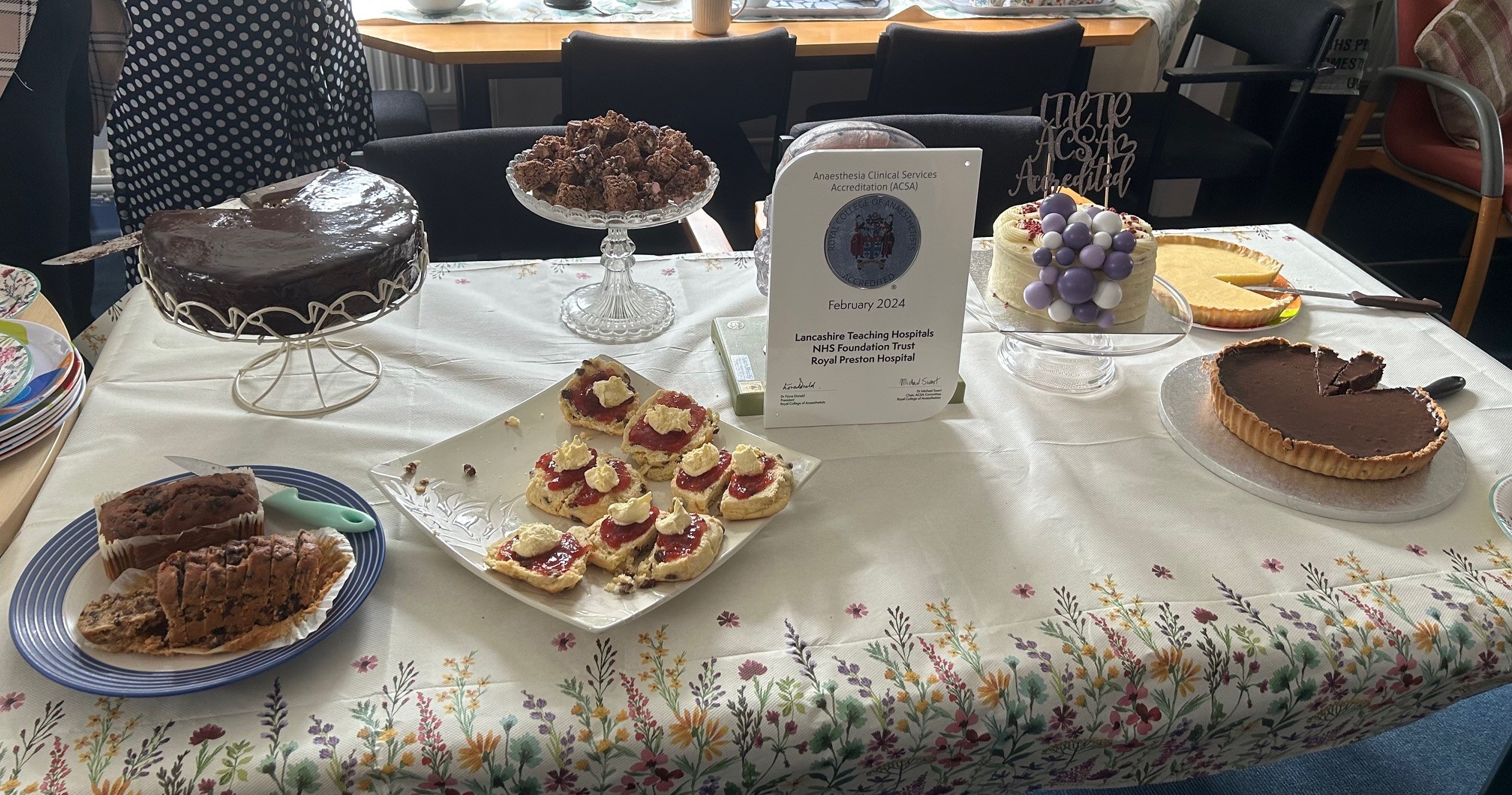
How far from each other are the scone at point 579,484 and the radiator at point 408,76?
2.51 m

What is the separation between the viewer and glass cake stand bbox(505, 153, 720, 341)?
3.76 feet

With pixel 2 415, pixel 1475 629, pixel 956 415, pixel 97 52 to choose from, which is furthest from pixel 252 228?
pixel 97 52

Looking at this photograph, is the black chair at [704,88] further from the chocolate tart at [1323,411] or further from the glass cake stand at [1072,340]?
the chocolate tart at [1323,411]

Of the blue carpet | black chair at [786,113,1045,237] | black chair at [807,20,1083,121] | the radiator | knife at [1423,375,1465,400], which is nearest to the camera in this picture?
knife at [1423,375,1465,400]

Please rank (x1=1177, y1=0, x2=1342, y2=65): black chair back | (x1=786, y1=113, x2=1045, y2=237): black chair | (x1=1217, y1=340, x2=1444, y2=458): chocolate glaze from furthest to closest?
1. (x1=1177, y1=0, x2=1342, y2=65): black chair back
2. (x1=786, y1=113, x2=1045, y2=237): black chair
3. (x1=1217, y1=340, x2=1444, y2=458): chocolate glaze

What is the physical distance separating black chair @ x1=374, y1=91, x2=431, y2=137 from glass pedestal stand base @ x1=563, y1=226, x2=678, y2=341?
1207 mm

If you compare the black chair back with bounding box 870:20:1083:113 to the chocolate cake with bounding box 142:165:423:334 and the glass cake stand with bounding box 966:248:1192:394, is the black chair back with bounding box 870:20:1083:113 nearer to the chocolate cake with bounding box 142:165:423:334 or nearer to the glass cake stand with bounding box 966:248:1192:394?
the glass cake stand with bounding box 966:248:1192:394

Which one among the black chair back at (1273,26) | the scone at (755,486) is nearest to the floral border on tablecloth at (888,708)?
the scone at (755,486)

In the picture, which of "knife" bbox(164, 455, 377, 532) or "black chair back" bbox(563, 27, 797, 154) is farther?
"black chair back" bbox(563, 27, 797, 154)

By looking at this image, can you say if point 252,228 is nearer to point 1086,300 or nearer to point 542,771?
point 542,771

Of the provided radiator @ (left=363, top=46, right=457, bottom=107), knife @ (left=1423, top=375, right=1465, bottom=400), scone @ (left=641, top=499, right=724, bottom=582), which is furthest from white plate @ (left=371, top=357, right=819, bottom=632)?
radiator @ (left=363, top=46, right=457, bottom=107)

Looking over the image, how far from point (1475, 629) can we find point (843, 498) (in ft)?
1.78

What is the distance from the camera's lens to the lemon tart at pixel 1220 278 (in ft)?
4.02

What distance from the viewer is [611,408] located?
989 millimetres
